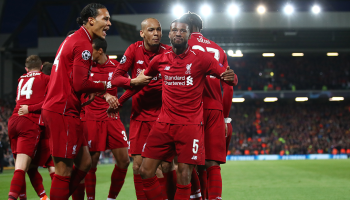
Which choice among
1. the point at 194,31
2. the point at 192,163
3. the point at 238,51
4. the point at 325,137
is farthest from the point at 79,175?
the point at 325,137

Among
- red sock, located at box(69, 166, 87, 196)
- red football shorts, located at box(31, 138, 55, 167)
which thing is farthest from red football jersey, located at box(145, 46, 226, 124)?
red football shorts, located at box(31, 138, 55, 167)

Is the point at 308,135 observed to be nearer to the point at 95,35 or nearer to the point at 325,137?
the point at 325,137

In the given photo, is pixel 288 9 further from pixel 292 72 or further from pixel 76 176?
pixel 76 176

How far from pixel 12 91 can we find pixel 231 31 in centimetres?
1861

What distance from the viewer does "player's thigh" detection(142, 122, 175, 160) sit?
3.46m

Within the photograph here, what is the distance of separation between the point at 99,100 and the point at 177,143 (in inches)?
74.8

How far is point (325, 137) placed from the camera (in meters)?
26.7

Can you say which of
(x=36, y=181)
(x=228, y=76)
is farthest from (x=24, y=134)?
(x=228, y=76)

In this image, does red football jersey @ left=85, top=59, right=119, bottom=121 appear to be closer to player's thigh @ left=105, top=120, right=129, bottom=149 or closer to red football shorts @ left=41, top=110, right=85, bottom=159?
player's thigh @ left=105, top=120, right=129, bottom=149

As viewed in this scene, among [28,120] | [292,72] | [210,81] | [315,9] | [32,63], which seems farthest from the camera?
[292,72]

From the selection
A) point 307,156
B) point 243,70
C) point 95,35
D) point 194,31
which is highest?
point 243,70

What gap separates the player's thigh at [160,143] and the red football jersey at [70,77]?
77 centimetres

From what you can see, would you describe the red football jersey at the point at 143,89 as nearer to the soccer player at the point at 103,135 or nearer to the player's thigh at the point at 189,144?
the soccer player at the point at 103,135

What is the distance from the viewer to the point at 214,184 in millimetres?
3646
